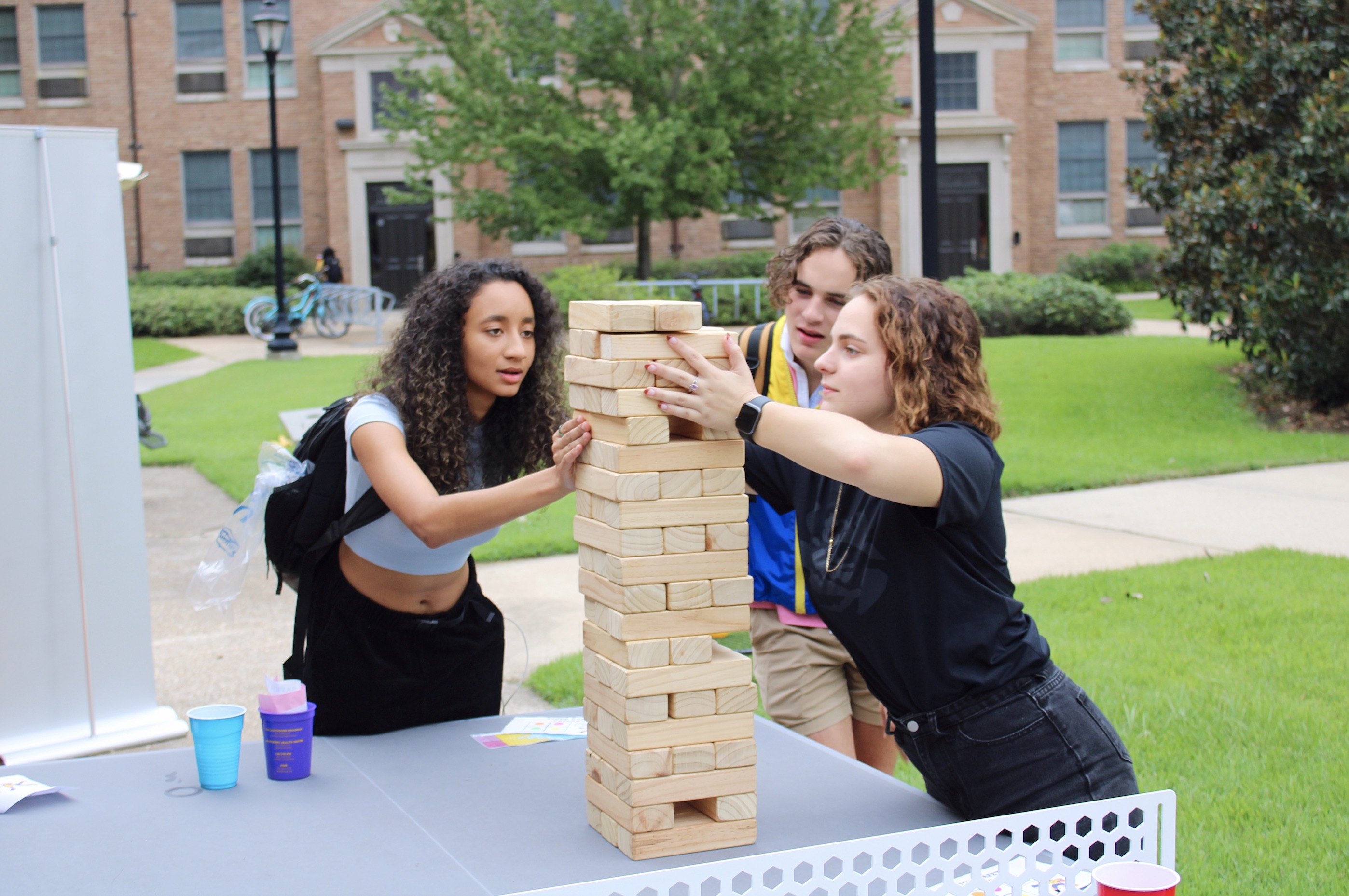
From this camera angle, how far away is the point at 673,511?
2148 millimetres

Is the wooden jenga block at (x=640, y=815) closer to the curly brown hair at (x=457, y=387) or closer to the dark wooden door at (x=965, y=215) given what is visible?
the curly brown hair at (x=457, y=387)

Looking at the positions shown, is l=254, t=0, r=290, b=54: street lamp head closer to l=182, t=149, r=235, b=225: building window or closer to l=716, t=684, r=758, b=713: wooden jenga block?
l=182, t=149, r=235, b=225: building window

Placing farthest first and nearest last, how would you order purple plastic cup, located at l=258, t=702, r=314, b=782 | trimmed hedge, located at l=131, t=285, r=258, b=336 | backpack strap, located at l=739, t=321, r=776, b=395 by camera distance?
trimmed hedge, located at l=131, t=285, r=258, b=336 → backpack strap, located at l=739, t=321, r=776, b=395 → purple plastic cup, located at l=258, t=702, r=314, b=782

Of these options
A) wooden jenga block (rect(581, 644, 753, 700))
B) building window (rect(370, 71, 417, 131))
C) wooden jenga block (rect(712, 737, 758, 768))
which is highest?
building window (rect(370, 71, 417, 131))

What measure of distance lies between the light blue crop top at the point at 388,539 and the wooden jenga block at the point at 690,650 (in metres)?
0.91

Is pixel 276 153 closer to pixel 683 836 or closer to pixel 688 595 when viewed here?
pixel 688 595

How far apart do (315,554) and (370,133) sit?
29252mm

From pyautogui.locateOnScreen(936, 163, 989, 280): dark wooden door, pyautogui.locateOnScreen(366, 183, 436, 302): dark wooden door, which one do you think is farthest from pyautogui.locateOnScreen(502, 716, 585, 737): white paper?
pyautogui.locateOnScreen(936, 163, 989, 280): dark wooden door

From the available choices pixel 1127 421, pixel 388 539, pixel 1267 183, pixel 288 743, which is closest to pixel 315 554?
pixel 388 539

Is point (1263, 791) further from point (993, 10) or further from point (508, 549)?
point (993, 10)

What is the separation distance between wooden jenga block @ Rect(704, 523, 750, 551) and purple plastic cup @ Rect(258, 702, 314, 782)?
99cm

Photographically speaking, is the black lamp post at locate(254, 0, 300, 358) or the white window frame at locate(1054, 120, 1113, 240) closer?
the black lamp post at locate(254, 0, 300, 358)

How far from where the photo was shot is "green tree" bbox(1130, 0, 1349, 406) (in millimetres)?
10617

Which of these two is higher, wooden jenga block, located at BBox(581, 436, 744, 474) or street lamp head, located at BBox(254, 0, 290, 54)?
street lamp head, located at BBox(254, 0, 290, 54)
